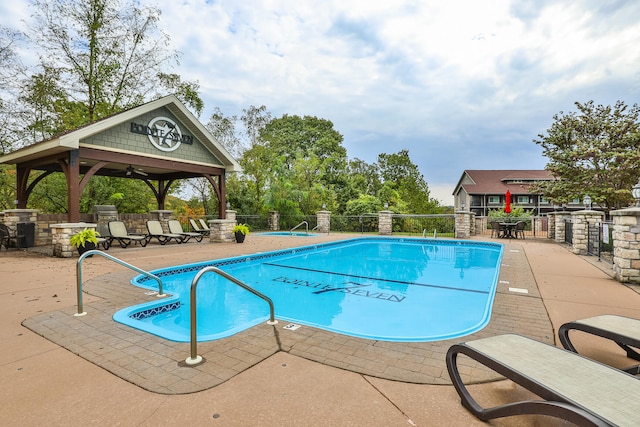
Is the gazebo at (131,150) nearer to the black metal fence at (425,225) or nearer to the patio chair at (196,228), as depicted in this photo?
the patio chair at (196,228)

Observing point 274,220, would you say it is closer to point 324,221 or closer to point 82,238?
point 324,221

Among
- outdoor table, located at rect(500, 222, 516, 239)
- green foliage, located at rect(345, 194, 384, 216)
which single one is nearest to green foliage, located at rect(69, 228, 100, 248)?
green foliage, located at rect(345, 194, 384, 216)

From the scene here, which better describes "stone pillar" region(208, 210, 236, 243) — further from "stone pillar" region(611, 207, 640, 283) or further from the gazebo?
"stone pillar" region(611, 207, 640, 283)

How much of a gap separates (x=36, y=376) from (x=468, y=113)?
20.5 meters

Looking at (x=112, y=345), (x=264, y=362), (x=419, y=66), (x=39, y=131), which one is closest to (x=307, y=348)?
(x=264, y=362)

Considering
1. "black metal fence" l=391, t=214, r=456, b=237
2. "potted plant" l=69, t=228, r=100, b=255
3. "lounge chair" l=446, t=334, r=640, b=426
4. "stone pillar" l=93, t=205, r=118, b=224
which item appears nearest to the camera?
"lounge chair" l=446, t=334, r=640, b=426

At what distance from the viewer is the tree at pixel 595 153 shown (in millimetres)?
14087

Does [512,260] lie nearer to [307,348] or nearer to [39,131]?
[307,348]

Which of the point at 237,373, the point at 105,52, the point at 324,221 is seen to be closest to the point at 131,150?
the point at 105,52

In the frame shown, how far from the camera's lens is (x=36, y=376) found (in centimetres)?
242

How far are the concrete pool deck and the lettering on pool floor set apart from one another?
2.17 m

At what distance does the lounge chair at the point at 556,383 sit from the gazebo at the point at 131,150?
33.8 ft

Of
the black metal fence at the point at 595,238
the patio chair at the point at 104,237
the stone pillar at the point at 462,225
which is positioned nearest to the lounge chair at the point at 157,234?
the patio chair at the point at 104,237

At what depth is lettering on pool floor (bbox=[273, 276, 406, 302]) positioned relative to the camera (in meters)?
6.00
